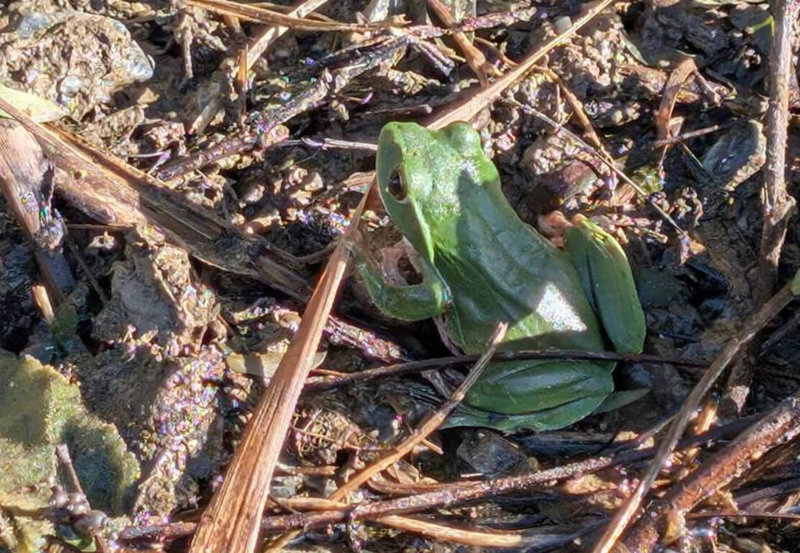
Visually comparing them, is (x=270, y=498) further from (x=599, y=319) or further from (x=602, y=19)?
(x=602, y=19)

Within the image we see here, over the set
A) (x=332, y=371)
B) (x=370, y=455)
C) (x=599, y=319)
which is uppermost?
(x=599, y=319)

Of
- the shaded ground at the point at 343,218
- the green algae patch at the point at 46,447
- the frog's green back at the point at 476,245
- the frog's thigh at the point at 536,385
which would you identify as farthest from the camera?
the frog's green back at the point at 476,245

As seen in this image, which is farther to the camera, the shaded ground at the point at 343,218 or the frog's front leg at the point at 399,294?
the frog's front leg at the point at 399,294

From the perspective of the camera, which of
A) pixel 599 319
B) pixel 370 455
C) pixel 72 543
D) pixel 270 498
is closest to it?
pixel 72 543

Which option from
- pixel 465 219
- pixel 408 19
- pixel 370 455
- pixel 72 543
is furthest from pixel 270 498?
pixel 408 19

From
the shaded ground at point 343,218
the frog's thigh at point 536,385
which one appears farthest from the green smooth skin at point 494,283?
the shaded ground at point 343,218

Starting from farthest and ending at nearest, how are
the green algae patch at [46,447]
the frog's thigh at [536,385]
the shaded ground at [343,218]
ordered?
the frog's thigh at [536,385] < the shaded ground at [343,218] < the green algae patch at [46,447]

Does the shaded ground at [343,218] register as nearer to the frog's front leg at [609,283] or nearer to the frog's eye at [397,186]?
the frog's front leg at [609,283]

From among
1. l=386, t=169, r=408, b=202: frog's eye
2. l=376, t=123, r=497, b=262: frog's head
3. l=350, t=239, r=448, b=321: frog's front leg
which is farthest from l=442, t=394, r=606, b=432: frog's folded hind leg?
l=386, t=169, r=408, b=202: frog's eye
